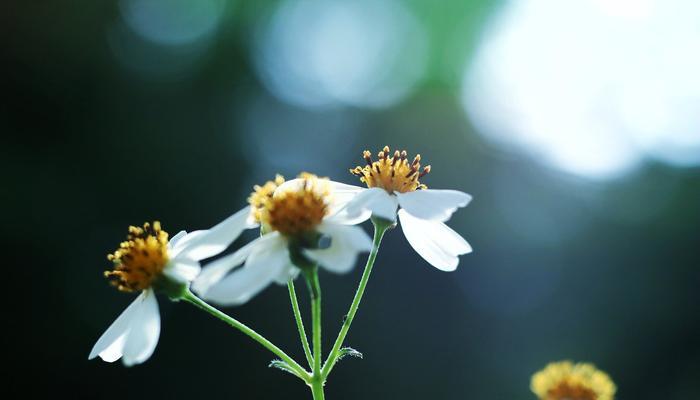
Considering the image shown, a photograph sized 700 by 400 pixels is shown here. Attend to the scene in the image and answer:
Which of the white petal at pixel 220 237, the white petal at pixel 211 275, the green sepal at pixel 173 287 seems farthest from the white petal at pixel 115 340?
the white petal at pixel 211 275

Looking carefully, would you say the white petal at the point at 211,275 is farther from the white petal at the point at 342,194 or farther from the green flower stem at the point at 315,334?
the white petal at the point at 342,194

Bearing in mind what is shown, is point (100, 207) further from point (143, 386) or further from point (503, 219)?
point (503, 219)

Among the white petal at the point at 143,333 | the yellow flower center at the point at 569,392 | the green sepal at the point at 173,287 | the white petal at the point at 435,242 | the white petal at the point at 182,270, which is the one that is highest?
the white petal at the point at 435,242

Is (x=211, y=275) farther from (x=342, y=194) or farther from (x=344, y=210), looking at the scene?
(x=342, y=194)

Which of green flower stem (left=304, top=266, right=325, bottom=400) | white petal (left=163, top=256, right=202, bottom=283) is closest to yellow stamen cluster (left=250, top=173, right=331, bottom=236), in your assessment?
green flower stem (left=304, top=266, right=325, bottom=400)

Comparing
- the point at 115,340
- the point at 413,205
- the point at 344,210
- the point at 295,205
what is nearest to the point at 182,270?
the point at 115,340

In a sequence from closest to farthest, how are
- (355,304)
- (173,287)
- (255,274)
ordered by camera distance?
(255,274) < (355,304) < (173,287)

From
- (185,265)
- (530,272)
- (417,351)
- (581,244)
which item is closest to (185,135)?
(417,351)
